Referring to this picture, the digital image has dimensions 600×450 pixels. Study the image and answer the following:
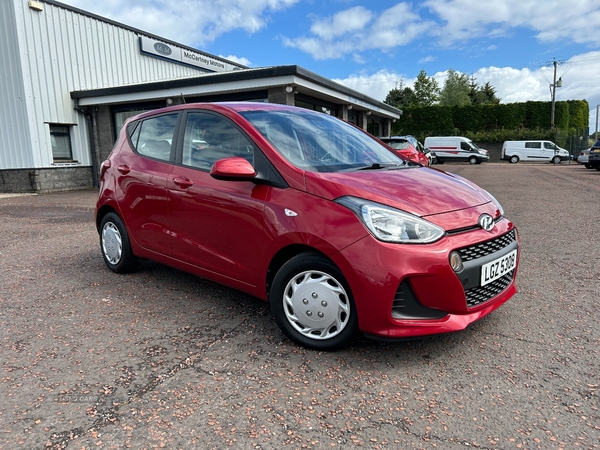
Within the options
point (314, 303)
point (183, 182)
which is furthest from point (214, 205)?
point (314, 303)

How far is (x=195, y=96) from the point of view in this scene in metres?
Result: 13.7

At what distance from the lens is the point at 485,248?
2.71 meters

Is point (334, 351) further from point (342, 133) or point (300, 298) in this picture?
point (342, 133)

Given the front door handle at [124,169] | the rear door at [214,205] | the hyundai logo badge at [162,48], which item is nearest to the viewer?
the rear door at [214,205]

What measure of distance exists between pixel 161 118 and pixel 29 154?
12.8m

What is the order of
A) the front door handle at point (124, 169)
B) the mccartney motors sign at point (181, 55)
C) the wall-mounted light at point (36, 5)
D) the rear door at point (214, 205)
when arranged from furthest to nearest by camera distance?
1. the mccartney motors sign at point (181, 55)
2. the wall-mounted light at point (36, 5)
3. the front door handle at point (124, 169)
4. the rear door at point (214, 205)

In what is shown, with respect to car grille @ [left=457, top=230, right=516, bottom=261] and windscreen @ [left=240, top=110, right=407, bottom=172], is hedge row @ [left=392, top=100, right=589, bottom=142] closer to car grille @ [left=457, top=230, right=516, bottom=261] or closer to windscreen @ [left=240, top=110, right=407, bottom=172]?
windscreen @ [left=240, top=110, right=407, bottom=172]

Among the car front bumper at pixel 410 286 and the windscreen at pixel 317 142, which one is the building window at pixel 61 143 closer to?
the windscreen at pixel 317 142

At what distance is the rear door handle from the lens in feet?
11.3

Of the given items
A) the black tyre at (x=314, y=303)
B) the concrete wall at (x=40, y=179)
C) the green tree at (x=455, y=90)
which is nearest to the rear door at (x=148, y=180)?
the black tyre at (x=314, y=303)

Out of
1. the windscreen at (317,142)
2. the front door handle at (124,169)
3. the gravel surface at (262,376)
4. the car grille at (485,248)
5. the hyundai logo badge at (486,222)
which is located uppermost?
the windscreen at (317,142)

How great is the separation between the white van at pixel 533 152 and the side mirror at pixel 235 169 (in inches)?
1471

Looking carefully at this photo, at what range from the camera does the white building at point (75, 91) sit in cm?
1299

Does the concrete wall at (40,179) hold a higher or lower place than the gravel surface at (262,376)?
higher
